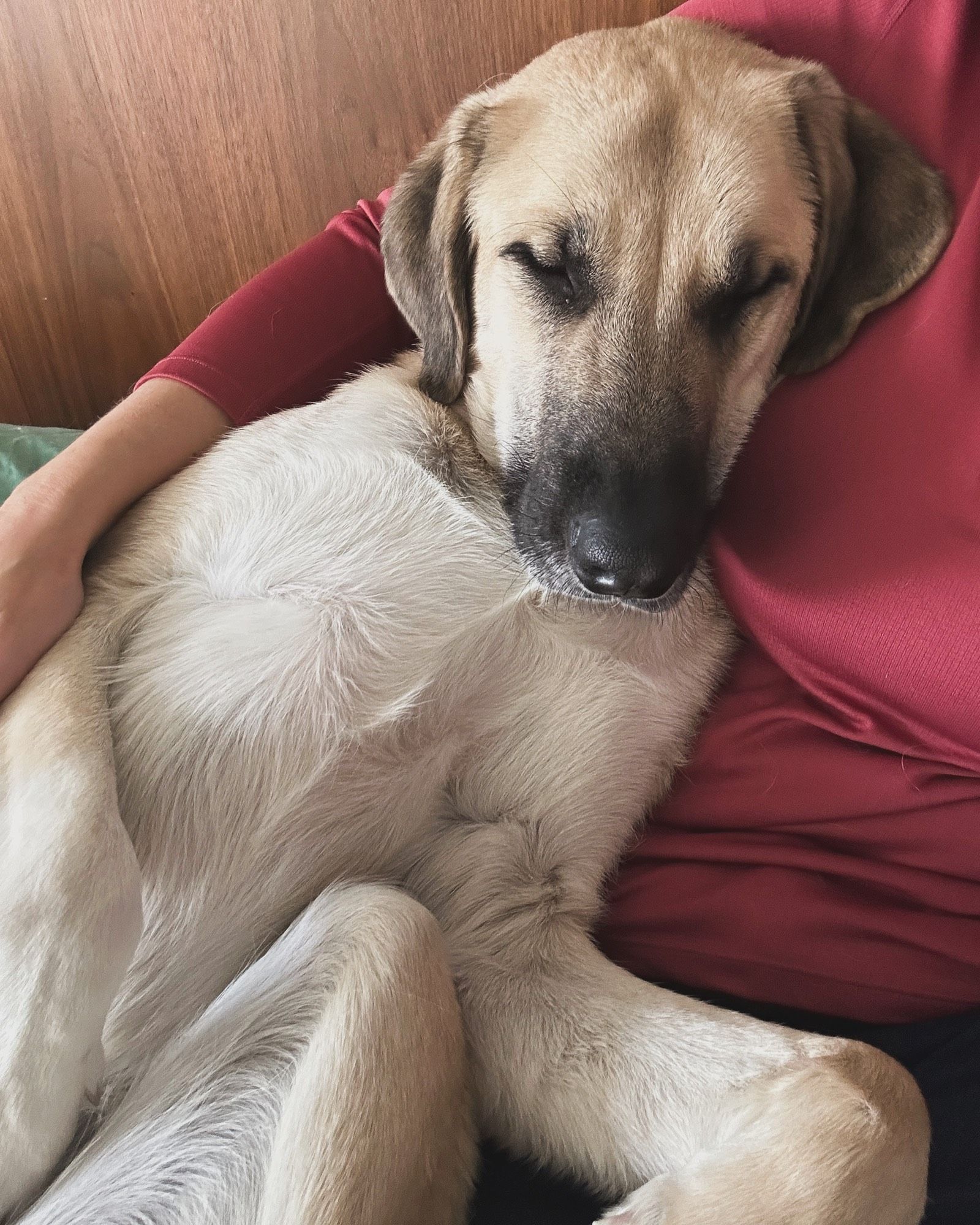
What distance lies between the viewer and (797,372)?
131 cm

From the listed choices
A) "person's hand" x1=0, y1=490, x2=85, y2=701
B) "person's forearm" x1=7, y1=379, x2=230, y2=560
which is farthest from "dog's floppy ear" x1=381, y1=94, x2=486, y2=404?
"person's hand" x1=0, y1=490, x2=85, y2=701

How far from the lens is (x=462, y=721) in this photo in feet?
4.20

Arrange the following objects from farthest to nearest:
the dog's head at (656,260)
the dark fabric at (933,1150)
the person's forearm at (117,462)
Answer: the person's forearm at (117,462) → the dog's head at (656,260) → the dark fabric at (933,1150)

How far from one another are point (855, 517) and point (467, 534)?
0.52 meters

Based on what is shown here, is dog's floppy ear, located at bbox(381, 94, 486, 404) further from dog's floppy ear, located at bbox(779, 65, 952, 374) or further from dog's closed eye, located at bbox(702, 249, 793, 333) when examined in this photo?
dog's floppy ear, located at bbox(779, 65, 952, 374)

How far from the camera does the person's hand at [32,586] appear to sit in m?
1.22

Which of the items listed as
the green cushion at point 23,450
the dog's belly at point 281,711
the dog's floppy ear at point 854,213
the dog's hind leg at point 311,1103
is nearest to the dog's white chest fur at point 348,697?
the dog's belly at point 281,711

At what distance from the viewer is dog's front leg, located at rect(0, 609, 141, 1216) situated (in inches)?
38.1

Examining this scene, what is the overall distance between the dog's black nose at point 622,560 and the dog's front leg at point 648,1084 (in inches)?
15.6

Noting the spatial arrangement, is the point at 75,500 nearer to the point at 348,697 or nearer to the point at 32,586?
Answer: the point at 32,586

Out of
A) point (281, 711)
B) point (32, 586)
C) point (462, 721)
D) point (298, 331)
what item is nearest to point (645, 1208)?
point (462, 721)

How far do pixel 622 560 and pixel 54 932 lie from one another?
0.76 meters

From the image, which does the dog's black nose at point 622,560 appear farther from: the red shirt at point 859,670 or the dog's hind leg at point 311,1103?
the dog's hind leg at point 311,1103

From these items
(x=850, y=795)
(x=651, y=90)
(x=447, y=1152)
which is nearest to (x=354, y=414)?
(x=651, y=90)
